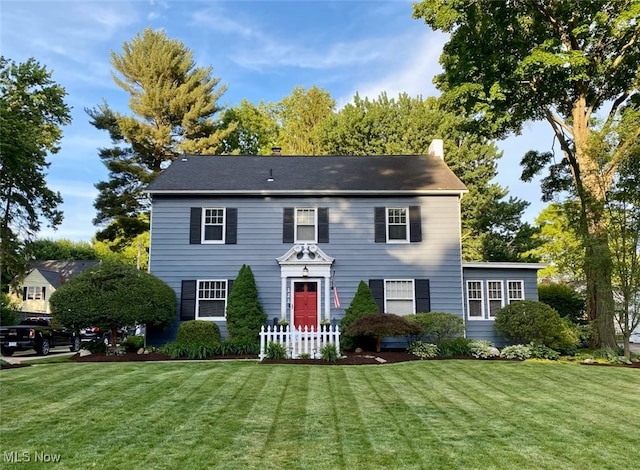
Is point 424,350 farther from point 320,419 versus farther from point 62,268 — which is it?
point 62,268

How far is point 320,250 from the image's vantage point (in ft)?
55.1

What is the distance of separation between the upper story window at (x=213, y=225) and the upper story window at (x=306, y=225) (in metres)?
2.71

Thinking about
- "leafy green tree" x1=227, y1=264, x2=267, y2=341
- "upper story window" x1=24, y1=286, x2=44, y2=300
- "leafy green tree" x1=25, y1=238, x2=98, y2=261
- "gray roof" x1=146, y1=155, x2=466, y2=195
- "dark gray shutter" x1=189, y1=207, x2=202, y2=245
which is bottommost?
"leafy green tree" x1=227, y1=264, x2=267, y2=341

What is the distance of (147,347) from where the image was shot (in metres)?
16.0

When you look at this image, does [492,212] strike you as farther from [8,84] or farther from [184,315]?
[8,84]

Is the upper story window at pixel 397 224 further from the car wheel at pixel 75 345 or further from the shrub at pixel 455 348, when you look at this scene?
the car wheel at pixel 75 345

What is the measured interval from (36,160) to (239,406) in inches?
890

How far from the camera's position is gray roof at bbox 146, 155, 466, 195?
17.1 m

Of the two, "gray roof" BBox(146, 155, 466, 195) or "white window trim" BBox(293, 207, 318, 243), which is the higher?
"gray roof" BBox(146, 155, 466, 195)

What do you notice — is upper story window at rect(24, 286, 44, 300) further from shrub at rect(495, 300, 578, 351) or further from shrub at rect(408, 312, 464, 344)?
shrub at rect(495, 300, 578, 351)

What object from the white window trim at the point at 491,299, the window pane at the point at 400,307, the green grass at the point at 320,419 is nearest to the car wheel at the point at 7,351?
the green grass at the point at 320,419

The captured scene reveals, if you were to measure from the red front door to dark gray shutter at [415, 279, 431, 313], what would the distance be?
11.8ft

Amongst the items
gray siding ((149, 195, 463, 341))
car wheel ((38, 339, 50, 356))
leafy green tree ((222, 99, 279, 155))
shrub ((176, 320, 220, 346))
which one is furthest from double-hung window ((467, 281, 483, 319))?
leafy green tree ((222, 99, 279, 155))
